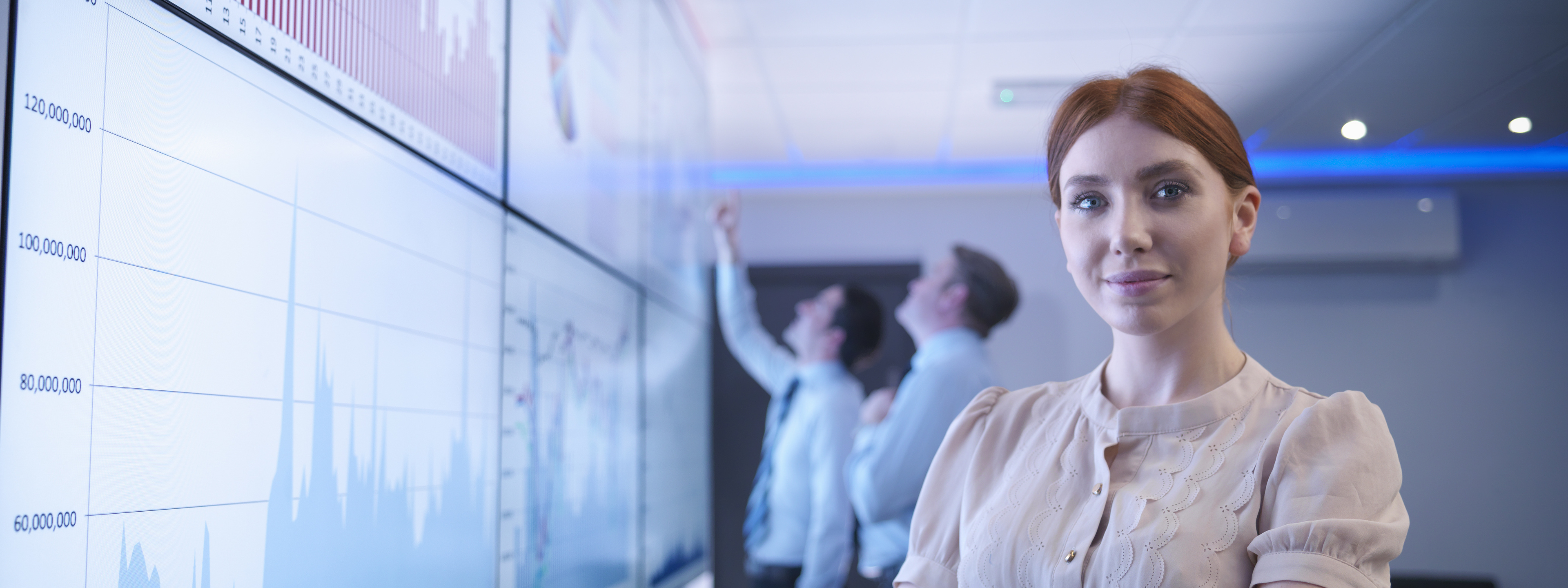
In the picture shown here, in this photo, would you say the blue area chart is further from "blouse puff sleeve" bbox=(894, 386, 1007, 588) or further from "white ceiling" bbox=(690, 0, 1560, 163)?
"white ceiling" bbox=(690, 0, 1560, 163)

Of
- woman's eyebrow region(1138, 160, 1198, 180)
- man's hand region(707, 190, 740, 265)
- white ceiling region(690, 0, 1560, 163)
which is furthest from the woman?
man's hand region(707, 190, 740, 265)

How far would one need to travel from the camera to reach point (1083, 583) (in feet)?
3.46

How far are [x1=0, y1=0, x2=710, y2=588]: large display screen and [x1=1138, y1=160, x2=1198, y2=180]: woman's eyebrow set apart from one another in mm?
965

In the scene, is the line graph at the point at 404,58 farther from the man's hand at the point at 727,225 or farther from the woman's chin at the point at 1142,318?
the man's hand at the point at 727,225

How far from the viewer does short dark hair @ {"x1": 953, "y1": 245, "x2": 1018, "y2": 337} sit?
3018 millimetres

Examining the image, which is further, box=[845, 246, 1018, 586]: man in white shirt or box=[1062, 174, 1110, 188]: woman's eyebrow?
box=[845, 246, 1018, 586]: man in white shirt

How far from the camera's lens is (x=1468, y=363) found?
1695 millimetres

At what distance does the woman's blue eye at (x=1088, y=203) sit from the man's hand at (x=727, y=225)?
2672 mm

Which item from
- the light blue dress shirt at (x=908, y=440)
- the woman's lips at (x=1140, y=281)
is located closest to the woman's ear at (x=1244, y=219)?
the woman's lips at (x=1140, y=281)

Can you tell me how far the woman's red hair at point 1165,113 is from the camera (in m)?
1.10

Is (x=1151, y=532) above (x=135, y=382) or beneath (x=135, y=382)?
beneath

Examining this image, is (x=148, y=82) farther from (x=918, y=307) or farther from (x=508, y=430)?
(x=918, y=307)

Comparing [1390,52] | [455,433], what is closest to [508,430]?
[455,433]

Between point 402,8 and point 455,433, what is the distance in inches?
26.1
